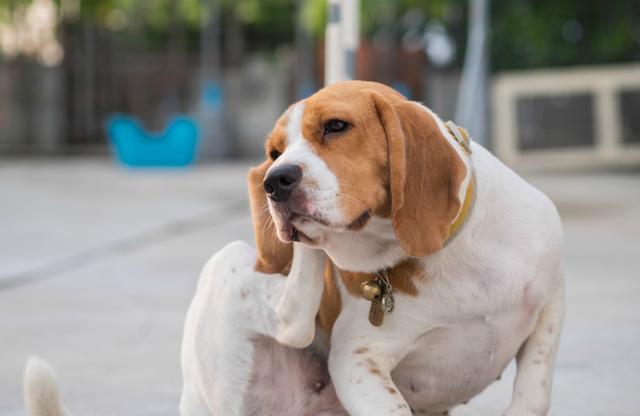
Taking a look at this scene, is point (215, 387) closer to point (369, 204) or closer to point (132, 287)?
point (369, 204)

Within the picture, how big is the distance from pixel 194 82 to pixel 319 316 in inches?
755

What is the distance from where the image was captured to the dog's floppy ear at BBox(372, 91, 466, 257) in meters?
2.48

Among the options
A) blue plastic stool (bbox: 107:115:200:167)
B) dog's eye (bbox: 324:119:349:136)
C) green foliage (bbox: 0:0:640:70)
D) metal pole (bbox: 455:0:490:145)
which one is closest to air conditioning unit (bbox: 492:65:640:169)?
metal pole (bbox: 455:0:490:145)

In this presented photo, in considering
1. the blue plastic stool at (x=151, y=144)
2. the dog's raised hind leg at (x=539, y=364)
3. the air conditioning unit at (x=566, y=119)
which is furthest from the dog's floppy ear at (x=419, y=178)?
the blue plastic stool at (x=151, y=144)

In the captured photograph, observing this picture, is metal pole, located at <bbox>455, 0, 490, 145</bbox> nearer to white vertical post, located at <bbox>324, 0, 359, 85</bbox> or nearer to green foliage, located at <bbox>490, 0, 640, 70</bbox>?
green foliage, located at <bbox>490, 0, 640, 70</bbox>

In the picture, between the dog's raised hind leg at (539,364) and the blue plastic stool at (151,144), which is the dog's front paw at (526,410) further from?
the blue plastic stool at (151,144)

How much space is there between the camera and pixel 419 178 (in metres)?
2.50

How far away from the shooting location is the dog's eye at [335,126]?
98.8 inches

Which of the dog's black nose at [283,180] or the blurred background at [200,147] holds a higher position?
the dog's black nose at [283,180]

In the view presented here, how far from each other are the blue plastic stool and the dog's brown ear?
13.4 meters

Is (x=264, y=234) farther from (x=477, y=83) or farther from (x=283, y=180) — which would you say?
(x=477, y=83)

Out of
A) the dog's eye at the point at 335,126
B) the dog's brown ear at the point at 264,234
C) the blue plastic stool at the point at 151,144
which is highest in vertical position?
the dog's eye at the point at 335,126

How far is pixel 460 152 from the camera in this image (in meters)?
2.63

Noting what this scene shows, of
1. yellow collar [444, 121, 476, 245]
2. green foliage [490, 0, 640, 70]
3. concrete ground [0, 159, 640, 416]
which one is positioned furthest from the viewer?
green foliage [490, 0, 640, 70]
